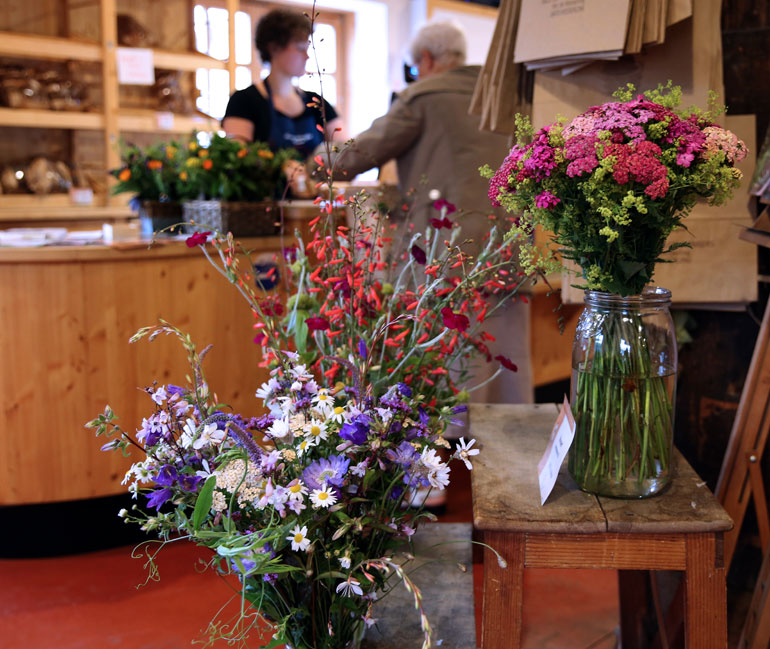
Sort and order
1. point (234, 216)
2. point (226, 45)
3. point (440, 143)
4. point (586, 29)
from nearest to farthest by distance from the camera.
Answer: point (586, 29), point (440, 143), point (234, 216), point (226, 45)

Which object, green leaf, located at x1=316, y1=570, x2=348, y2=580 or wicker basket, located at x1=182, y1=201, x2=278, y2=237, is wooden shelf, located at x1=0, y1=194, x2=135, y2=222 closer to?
wicker basket, located at x1=182, y1=201, x2=278, y2=237

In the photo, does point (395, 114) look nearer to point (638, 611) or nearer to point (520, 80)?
point (520, 80)

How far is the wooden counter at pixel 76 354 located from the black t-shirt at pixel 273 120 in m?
1.11

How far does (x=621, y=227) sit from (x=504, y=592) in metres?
0.51

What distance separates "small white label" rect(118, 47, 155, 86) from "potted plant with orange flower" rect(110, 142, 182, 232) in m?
1.75

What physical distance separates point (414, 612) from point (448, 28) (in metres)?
2.01

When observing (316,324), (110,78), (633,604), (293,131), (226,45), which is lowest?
(633,604)

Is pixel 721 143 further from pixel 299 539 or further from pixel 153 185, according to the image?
pixel 153 185

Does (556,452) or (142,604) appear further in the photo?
(142,604)

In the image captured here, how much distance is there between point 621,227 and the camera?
1.06m

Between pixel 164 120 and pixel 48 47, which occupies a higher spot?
pixel 48 47

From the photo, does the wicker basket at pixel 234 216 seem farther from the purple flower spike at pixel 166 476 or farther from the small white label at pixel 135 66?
the small white label at pixel 135 66

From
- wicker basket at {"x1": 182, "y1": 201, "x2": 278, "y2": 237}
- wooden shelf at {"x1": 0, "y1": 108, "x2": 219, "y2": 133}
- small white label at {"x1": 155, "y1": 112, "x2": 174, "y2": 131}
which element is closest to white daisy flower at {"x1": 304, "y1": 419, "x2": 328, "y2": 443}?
wicker basket at {"x1": 182, "y1": 201, "x2": 278, "y2": 237}

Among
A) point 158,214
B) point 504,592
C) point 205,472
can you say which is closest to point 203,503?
point 205,472
